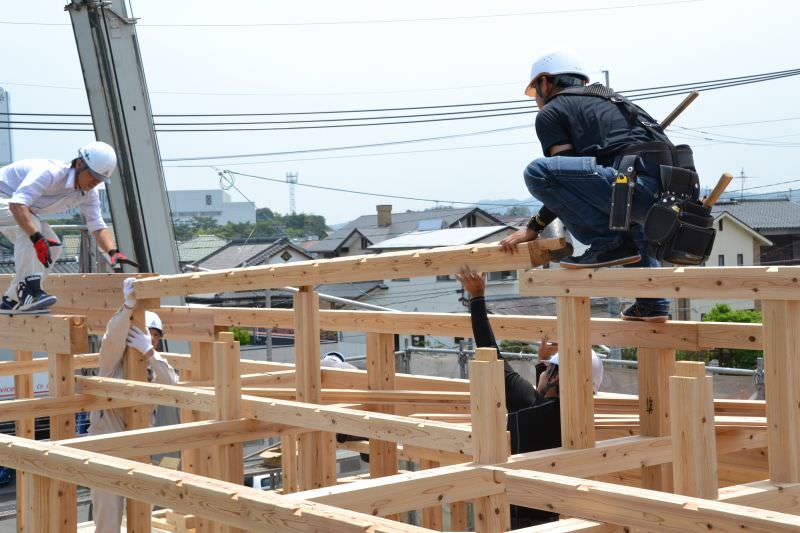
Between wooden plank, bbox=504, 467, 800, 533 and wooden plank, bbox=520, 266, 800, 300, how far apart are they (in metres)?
0.98

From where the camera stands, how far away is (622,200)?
15.1 feet

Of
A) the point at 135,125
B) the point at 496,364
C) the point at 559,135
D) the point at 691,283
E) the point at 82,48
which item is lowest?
the point at 496,364

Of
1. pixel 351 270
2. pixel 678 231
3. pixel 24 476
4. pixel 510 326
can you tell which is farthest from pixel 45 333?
pixel 678 231

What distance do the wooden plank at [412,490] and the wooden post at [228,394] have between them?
2013 millimetres

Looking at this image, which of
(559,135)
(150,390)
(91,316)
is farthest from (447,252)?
(91,316)

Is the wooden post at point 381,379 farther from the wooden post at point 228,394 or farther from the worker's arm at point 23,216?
the worker's arm at point 23,216

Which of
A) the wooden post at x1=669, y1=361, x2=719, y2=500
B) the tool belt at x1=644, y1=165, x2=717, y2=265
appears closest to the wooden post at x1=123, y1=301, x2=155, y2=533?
the tool belt at x1=644, y1=165, x2=717, y2=265

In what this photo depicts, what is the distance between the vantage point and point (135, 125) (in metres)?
14.3

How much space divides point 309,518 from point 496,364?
115 cm

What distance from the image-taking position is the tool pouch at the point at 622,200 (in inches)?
181

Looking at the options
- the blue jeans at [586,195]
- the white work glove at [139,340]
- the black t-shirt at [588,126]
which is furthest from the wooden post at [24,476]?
the black t-shirt at [588,126]

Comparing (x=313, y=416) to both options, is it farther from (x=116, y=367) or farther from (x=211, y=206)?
(x=211, y=206)

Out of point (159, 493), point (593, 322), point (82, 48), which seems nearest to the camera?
point (159, 493)

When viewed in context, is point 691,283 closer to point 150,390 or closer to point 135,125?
point 150,390
